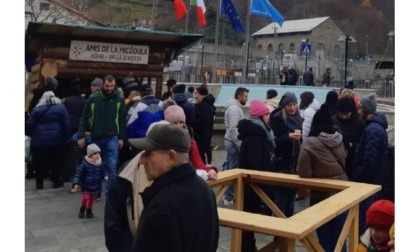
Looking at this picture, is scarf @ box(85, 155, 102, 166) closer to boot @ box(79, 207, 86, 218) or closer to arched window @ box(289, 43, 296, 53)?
boot @ box(79, 207, 86, 218)

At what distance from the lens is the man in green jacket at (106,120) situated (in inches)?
280

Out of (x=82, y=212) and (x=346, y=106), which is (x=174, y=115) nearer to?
(x=346, y=106)

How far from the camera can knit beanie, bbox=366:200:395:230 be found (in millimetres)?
3133

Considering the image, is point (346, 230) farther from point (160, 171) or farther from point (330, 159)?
point (160, 171)

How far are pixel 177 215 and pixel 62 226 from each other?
4.23 m

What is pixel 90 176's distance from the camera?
22.1 ft

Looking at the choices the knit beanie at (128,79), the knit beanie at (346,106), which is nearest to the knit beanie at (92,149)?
the knit beanie at (128,79)

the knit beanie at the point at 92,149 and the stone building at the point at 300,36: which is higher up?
the stone building at the point at 300,36

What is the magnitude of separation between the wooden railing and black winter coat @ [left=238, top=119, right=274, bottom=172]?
0.43 meters

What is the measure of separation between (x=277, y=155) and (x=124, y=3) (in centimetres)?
6813

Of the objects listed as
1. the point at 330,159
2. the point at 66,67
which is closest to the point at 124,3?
the point at 66,67

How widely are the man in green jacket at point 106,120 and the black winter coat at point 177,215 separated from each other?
15.4 ft

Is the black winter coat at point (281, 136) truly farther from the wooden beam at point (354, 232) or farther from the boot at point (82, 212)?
the boot at point (82, 212)

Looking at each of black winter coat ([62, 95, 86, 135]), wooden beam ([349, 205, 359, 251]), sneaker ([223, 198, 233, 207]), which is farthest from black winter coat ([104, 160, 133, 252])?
black winter coat ([62, 95, 86, 135])
